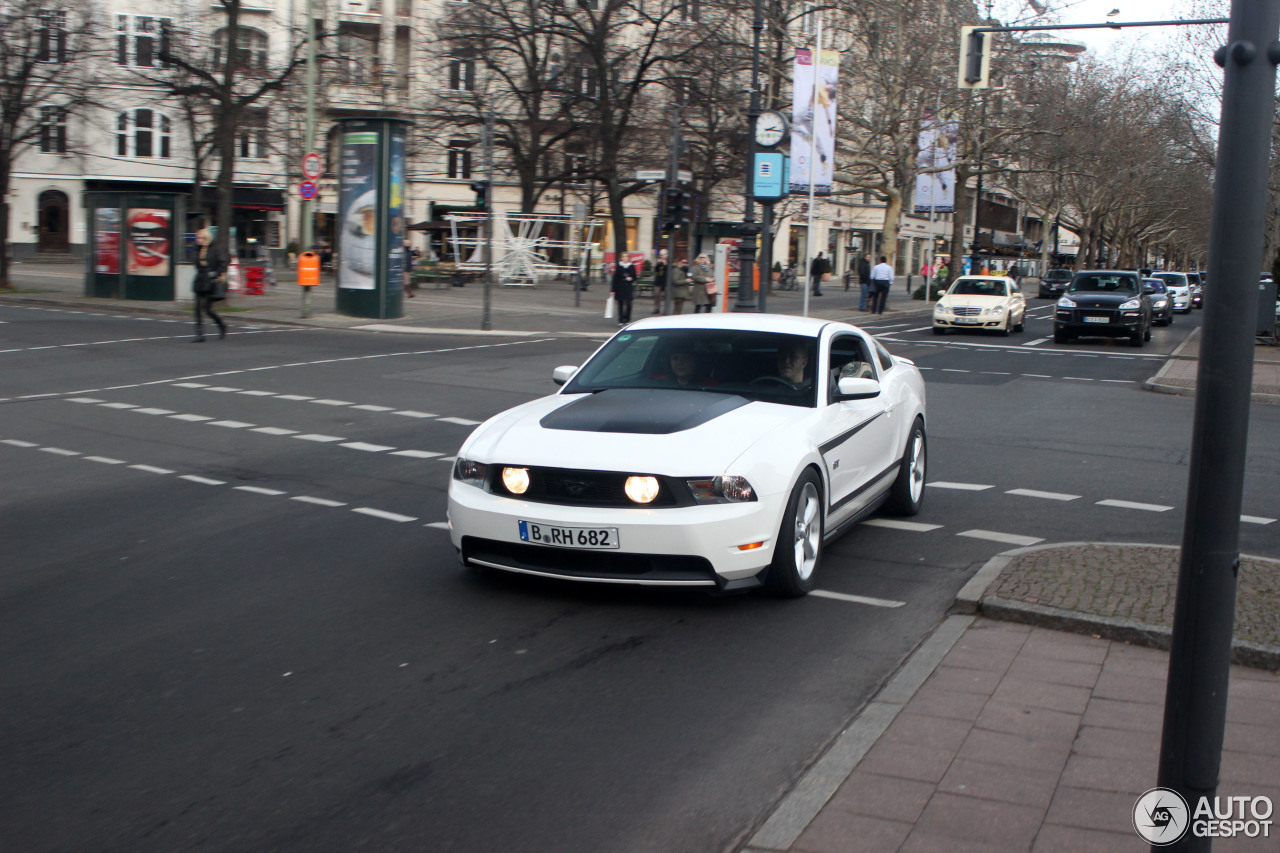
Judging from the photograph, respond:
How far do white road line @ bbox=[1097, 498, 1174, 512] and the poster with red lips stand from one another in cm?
2629

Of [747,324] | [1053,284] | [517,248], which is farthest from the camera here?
[1053,284]

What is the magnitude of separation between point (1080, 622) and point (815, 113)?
1039 inches

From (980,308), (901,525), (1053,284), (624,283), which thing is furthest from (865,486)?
(1053,284)

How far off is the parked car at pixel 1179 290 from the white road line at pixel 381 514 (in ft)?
160

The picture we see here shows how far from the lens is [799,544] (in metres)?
6.48

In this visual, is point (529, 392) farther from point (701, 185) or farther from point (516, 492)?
point (701, 185)

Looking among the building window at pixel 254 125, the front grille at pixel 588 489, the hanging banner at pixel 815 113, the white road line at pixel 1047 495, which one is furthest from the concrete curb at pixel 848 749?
the building window at pixel 254 125

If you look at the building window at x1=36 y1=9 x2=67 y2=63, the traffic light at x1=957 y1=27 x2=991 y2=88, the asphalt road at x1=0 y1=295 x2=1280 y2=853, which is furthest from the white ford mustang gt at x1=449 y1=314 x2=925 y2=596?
the building window at x1=36 y1=9 x2=67 y2=63

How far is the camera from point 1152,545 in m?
7.47

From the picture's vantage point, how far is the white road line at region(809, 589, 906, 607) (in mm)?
6535

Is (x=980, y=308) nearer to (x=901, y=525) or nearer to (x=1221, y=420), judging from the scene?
(x=901, y=525)

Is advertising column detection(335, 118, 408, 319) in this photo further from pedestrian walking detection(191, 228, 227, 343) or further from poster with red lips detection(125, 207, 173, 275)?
pedestrian walking detection(191, 228, 227, 343)

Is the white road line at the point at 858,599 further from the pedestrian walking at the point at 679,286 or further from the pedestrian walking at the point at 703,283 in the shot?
the pedestrian walking at the point at 679,286

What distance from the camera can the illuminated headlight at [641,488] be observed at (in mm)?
6000
